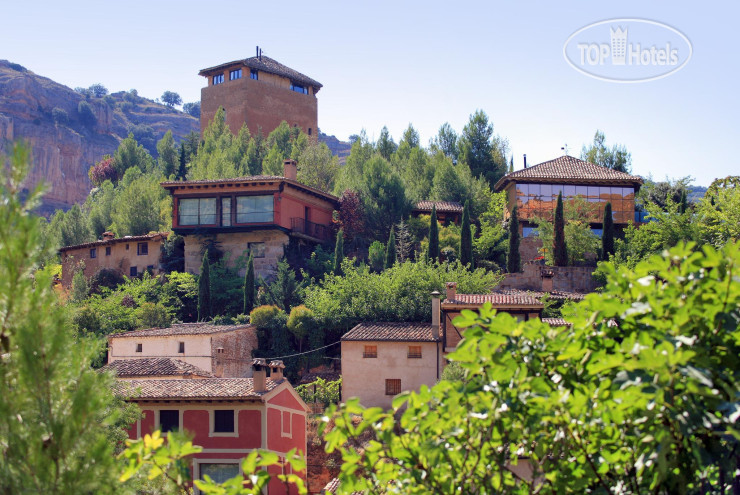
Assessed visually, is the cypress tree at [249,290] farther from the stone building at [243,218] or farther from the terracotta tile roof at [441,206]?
the terracotta tile roof at [441,206]

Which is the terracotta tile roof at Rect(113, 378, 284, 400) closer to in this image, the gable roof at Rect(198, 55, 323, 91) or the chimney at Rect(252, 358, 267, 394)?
the chimney at Rect(252, 358, 267, 394)

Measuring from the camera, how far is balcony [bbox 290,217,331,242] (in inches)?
1925

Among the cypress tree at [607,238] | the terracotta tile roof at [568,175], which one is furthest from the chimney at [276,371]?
the terracotta tile roof at [568,175]

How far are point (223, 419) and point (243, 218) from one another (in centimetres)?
2100

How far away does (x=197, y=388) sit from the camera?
29078 millimetres

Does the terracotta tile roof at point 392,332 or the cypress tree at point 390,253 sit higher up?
the cypress tree at point 390,253

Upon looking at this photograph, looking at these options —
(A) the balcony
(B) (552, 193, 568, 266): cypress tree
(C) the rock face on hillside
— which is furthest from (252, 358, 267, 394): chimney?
(C) the rock face on hillside

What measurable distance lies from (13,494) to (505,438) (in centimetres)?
311

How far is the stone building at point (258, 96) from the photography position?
6981cm

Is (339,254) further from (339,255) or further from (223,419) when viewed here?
(223,419)

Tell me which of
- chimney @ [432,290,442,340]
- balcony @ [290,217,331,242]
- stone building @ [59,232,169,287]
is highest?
balcony @ [290,217,331,242]

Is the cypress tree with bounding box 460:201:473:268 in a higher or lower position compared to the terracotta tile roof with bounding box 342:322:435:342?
higher

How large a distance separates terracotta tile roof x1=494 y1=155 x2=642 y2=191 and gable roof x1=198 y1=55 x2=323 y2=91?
2457 centimetres

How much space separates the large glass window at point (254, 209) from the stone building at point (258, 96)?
20.3 metres
